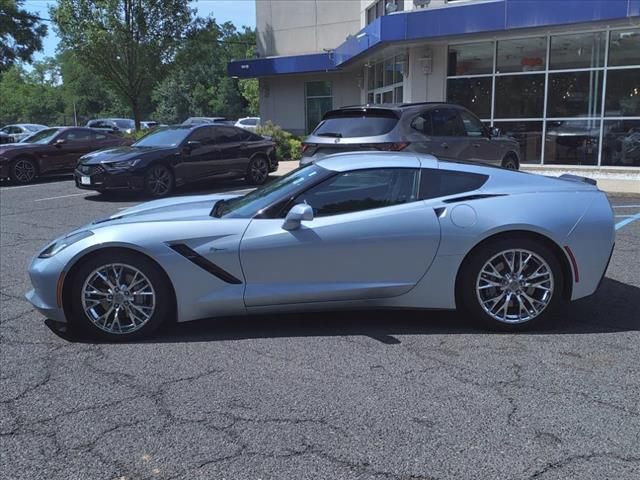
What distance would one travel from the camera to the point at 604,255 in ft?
15.3

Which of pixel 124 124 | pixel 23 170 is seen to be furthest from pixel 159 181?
pixel 124 124

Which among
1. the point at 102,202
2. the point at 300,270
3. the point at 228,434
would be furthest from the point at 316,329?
the point at 102,202

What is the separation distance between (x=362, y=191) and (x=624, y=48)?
1297cm

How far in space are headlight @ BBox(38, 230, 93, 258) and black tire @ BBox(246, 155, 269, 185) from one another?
9.64 m

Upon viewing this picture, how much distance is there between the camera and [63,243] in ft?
15.1

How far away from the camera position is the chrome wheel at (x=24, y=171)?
51.1 ft

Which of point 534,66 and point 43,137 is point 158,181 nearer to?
point 43,137

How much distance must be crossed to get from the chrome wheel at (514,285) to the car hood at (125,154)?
360 inches

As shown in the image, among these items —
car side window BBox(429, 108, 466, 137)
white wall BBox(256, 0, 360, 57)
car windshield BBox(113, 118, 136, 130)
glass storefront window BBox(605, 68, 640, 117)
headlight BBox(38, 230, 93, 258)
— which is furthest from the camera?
car windshield BBox(113, 118, 136, 130)

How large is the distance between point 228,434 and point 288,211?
6.17 feet

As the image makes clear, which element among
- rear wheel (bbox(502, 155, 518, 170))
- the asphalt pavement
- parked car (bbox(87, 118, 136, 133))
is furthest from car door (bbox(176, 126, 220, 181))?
parked car (bbox(87, 118, 136, 133))

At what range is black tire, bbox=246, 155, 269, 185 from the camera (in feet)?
46.7

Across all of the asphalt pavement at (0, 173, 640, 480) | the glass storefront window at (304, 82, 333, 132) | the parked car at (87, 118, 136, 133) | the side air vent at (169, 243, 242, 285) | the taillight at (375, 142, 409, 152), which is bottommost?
the asphalt pavement at (0, 173, 640, 480)

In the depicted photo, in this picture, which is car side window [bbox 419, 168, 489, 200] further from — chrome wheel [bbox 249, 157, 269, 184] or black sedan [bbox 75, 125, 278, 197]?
chrome wheel [bbox 249, 157, 269, 184]
